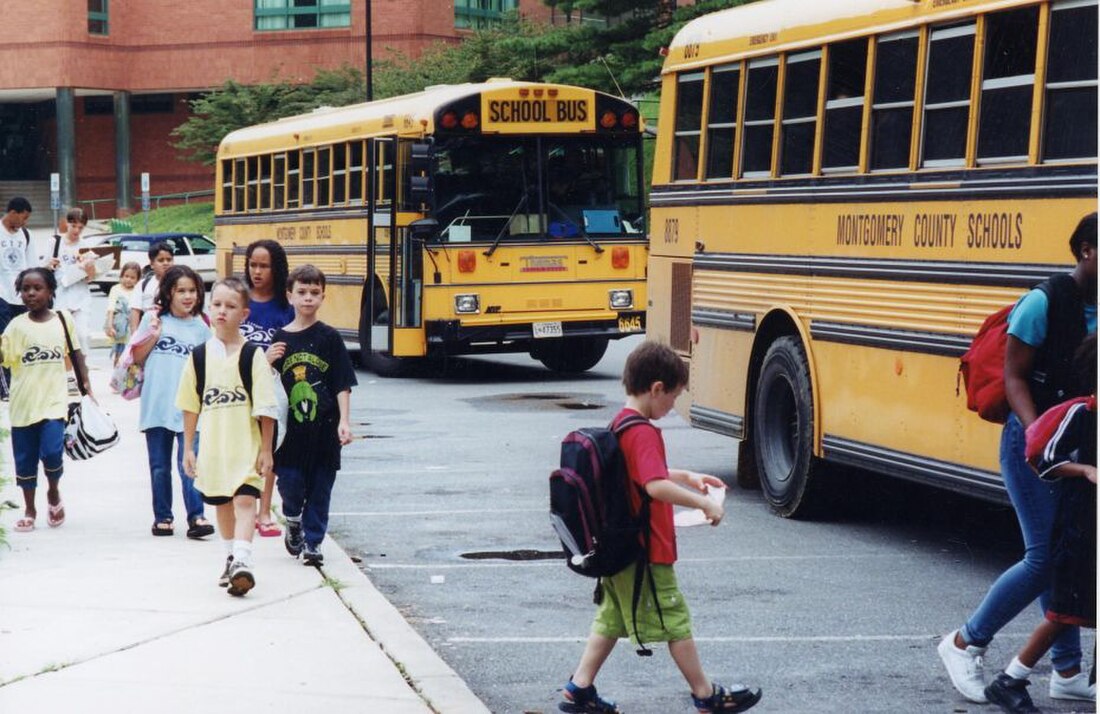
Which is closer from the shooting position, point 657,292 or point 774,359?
point 774,359

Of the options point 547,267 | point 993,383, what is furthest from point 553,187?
point 993,383

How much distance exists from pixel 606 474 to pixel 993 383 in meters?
1.41

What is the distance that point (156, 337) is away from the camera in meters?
9.52

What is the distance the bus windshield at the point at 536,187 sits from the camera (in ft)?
60.4

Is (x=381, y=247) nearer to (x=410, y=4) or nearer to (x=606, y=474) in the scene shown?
(x=606, y=474)

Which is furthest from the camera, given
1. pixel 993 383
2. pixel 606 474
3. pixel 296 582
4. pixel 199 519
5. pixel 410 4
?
pixel 410 4

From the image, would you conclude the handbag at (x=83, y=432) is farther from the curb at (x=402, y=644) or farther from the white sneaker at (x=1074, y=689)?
the white sneaker at (x=1074, y=689)

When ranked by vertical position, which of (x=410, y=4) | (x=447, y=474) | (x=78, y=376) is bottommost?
(x=447, y=474)

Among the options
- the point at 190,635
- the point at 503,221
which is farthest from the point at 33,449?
the point at 503,221

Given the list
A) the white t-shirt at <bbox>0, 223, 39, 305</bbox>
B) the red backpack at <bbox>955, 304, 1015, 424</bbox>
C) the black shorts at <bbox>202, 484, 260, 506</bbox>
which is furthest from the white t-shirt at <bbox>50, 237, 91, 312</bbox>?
the red backpack at <bbox>955, 304, 1015, 424</bbox>

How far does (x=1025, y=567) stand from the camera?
614 cm

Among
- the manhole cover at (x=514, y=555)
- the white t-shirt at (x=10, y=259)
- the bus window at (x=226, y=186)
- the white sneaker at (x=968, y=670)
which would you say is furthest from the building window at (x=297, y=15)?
the white sneaker at (x=968, y=670)

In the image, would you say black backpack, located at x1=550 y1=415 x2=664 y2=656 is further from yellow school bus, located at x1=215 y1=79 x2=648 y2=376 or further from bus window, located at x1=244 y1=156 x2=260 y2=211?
bus window, located at x1=244 y1=156 x2=260 y2=211

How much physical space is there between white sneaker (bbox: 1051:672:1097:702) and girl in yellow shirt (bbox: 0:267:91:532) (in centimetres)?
539
